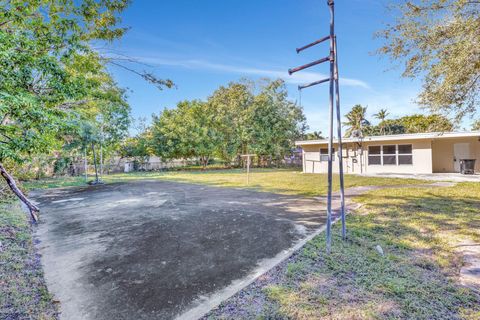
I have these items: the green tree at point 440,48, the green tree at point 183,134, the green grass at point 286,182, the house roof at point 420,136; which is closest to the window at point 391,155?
the house roof at point 420,136

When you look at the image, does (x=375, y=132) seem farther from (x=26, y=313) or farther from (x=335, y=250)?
(x=26, y=313)

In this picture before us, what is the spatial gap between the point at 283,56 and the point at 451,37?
7.73m

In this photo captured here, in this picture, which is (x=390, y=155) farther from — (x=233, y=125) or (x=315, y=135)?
(x=315, y=135)

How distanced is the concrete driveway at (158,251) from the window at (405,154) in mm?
10224

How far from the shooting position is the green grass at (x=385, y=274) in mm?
1975

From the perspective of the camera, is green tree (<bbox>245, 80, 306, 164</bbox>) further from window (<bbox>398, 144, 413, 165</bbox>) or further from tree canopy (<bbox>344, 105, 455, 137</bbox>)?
tree canopy (<bbox>344, 105, 455, 137</bbox>)

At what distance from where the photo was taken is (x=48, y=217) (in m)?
5.43

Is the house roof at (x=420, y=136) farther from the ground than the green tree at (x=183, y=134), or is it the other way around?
the green tree at (x=183, y=134)

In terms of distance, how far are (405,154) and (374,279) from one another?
13670 mm

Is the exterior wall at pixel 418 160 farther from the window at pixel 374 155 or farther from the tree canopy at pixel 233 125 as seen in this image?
the tree canopy at pixel 233 125

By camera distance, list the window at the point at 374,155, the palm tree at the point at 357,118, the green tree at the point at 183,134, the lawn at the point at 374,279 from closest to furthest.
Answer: the lawn at the point at 374,279 → the window at the point at 374,155 → the green tree at the point at 183,134 → the palm tree at the point at 357,118

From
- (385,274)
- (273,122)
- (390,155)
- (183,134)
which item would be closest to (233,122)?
(273,122)

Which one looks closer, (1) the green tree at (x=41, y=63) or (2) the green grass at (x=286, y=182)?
(1) the green tree at (x=41, y=63)

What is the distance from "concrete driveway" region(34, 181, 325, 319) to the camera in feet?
7.09
